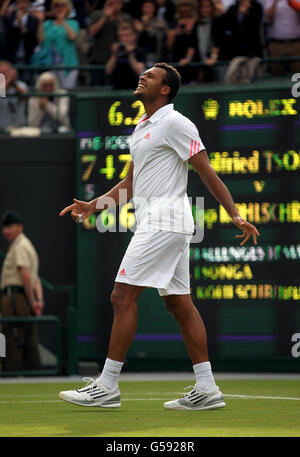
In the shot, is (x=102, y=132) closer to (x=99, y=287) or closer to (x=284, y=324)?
(x=99, y=287)

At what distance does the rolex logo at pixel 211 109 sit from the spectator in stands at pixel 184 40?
1.87 metres

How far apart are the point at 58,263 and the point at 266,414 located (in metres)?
6.89

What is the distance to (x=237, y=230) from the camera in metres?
12.0

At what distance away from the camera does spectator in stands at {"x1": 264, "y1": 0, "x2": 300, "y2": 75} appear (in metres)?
14.0

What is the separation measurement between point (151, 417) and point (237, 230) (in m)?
4.93

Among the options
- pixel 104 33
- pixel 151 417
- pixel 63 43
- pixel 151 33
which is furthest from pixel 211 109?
pixel 151 417

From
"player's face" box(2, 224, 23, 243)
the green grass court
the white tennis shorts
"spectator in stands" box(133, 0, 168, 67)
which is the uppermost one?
"spectator in stands" box(133, 0, 168, 67)

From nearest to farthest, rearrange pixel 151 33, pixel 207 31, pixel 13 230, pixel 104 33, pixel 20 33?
1. pixel 13 230
2. pixel 207 31
3. pixel 151 33
4. pixel 104 33
5. pixel 20 33

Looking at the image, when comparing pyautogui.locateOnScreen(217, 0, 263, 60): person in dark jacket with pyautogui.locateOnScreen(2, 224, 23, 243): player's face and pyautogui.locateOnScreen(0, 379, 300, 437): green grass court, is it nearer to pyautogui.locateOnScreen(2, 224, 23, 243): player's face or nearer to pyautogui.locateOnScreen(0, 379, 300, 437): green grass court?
pyautogui.locateOnScreen(2, 224, 23, 243): player's face

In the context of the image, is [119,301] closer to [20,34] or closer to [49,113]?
[49,113]

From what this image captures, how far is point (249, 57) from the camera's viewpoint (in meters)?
13.8

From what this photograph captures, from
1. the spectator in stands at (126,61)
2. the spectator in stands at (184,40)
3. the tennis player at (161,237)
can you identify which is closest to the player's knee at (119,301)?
the tennis player at (161,237)

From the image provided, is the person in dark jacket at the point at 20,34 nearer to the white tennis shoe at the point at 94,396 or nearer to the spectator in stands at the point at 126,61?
the spectator in stands at the point at 126,61

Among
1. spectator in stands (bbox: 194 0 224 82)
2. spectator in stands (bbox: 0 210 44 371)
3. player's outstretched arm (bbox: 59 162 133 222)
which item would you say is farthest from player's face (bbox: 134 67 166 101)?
spectator in stands (bbox: 194 0 224 82)
